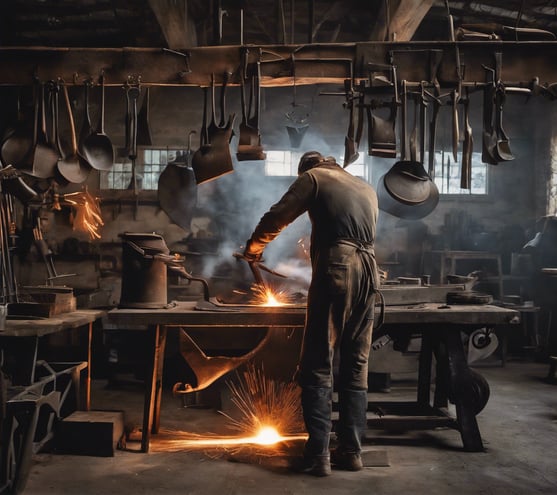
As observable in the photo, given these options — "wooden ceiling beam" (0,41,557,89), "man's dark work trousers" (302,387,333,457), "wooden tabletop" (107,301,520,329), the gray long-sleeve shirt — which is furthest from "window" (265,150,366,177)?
"man's dark work trousers" (302,387,333,457)

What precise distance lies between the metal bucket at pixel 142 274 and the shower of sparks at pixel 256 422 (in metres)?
1.04

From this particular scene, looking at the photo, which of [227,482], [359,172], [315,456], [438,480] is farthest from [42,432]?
[359,172]

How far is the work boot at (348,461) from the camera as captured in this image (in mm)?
3674

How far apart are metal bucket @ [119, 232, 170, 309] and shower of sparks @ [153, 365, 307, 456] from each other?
104 centimetres

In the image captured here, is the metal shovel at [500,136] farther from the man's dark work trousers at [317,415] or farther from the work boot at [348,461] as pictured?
the work boot at [348,461]

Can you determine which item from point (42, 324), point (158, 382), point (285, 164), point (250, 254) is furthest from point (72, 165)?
point (285, 164)

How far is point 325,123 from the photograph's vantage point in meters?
8.93

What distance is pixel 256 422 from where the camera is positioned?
187 inches

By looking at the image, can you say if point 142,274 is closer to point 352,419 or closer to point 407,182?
point 352,419

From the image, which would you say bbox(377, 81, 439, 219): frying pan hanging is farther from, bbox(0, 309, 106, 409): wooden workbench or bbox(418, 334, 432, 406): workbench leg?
bbox(0, 309, 106, 409): wooden workbench

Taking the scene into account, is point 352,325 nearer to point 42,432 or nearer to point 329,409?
point 329,409

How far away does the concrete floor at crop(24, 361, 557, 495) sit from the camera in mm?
3393

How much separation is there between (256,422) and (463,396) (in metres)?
1.66

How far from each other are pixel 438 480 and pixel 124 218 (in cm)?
648
